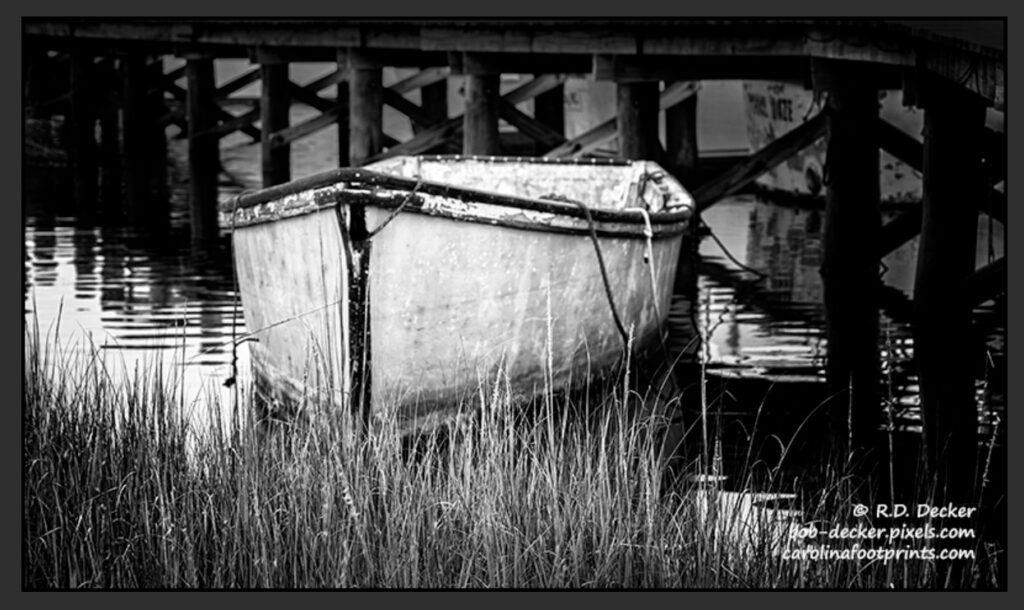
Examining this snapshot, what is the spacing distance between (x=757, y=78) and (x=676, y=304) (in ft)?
8.13

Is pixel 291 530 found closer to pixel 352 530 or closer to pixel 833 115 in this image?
pixel 352 530

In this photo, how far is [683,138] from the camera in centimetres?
1931

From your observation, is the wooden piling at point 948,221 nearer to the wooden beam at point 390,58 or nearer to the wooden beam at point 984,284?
the wooden beam at point 984,284

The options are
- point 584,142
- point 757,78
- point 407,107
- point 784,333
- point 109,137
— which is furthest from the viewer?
point 109,137

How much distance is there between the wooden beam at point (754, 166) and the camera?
12992 millimetres

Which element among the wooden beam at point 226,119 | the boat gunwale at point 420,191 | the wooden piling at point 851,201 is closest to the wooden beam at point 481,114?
the wooden piling at point 851,201

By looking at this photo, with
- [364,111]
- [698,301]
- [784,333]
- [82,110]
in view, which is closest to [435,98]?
[364,111]

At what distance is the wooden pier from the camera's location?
10.0 meters

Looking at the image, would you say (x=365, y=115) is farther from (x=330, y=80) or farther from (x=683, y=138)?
(x=683, y=138)

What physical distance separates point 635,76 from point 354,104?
4.04 m

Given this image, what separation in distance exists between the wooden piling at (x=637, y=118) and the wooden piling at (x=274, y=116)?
570 cm

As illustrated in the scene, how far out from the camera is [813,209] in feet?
65.7

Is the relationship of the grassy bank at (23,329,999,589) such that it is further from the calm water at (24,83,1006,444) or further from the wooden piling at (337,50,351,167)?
the wooden piling at (337,50,351,167)

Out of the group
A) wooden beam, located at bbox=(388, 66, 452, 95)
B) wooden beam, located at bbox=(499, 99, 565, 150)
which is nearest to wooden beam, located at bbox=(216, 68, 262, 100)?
wooden beam, located at bbox=(388, 66, 452, 95)
